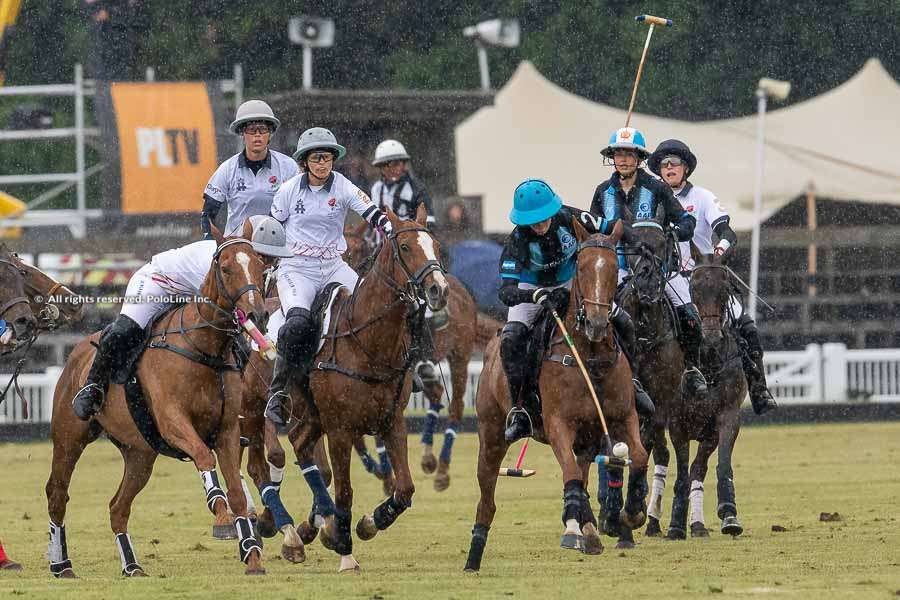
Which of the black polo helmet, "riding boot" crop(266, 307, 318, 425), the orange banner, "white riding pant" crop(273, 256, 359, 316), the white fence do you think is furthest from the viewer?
the orange banner

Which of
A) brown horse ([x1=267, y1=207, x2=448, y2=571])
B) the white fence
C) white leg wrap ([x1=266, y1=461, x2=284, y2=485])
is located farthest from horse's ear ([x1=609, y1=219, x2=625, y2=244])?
the white fence

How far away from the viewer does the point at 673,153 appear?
1137 centimetres

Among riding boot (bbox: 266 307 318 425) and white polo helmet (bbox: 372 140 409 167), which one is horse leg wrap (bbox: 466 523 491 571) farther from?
white polo helmet (bbox: 372 140 409 167)

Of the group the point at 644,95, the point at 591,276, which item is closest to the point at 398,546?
the point at 591,276

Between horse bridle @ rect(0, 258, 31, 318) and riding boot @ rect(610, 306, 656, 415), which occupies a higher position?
horse bridle @ rect(0, 258, 31, 318)

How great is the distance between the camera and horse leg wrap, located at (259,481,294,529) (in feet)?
33.5

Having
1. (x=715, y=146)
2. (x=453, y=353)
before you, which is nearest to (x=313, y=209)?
(x=453, y=353)

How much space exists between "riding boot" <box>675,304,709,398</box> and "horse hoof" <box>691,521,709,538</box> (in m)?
0.81

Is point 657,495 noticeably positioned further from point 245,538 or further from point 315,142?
point 245,538

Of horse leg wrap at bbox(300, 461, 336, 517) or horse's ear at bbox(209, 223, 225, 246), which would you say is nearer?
horse's ear at bbox(209, 223, 225, 246)

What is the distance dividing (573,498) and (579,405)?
0.54 m

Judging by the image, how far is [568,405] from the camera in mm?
9078

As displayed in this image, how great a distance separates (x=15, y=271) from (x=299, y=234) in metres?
1.66

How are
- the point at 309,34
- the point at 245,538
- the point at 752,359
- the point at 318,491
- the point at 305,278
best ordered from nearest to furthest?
the point at 245,538 → the point at 318,491 → the point at 305,278 → the point at 752,359 → the point at 309,34
